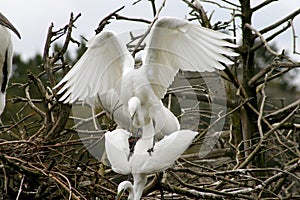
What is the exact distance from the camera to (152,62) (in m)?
3.59

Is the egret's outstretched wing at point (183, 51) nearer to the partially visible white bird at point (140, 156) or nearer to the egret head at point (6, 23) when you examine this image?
the partially visible white bird at point (140, 156)

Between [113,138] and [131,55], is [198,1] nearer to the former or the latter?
[131,55]

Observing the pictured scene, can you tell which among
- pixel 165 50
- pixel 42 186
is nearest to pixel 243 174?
pixel 165 50

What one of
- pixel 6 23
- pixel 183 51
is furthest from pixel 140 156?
pixel 6 23

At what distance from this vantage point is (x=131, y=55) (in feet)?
12.5

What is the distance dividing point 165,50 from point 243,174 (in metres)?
0.79

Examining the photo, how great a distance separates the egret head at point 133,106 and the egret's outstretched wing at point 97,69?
0.81 ft

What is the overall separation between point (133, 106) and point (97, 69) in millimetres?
515

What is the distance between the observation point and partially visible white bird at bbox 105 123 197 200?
335 centimetres

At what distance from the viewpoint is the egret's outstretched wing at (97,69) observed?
3.72 meters

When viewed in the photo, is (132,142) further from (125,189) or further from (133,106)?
(125,189)

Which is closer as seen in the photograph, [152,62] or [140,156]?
[140,156]


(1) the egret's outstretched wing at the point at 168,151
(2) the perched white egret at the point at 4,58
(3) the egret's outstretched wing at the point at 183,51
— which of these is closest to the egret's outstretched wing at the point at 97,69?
(3) the egret's outstretched wing at the point at 183,51

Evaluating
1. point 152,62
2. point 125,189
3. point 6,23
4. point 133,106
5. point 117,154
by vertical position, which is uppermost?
point 6,23
